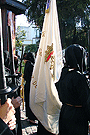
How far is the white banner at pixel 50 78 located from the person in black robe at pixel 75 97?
1.28 ft

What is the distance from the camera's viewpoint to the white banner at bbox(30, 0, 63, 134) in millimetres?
2525

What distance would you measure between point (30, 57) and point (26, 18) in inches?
394

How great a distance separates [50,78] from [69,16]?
1072 cm

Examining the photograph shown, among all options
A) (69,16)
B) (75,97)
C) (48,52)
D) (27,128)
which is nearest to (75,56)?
(75,97)

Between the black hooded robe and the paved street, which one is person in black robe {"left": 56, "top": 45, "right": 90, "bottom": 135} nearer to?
the black hooded robe

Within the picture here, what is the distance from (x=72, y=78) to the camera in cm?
201

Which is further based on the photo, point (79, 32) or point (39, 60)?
point (79, 32)

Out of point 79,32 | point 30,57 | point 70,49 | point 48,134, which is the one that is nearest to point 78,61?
point 70,49

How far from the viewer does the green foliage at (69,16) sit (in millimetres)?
11406

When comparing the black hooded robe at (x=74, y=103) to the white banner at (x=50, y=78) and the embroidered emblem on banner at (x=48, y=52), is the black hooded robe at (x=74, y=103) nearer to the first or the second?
the white banner at (x=50, y=78)

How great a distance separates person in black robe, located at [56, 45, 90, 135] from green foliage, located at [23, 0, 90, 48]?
10.0 m

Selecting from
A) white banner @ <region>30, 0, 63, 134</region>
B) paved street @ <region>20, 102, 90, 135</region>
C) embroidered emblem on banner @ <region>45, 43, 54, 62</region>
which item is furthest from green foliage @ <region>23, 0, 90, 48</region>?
embroidered emblem on banner @ <region>45, 43, 54, 62</region>

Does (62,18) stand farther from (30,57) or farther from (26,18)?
(30,57)

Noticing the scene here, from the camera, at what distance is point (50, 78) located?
8.33 feet
